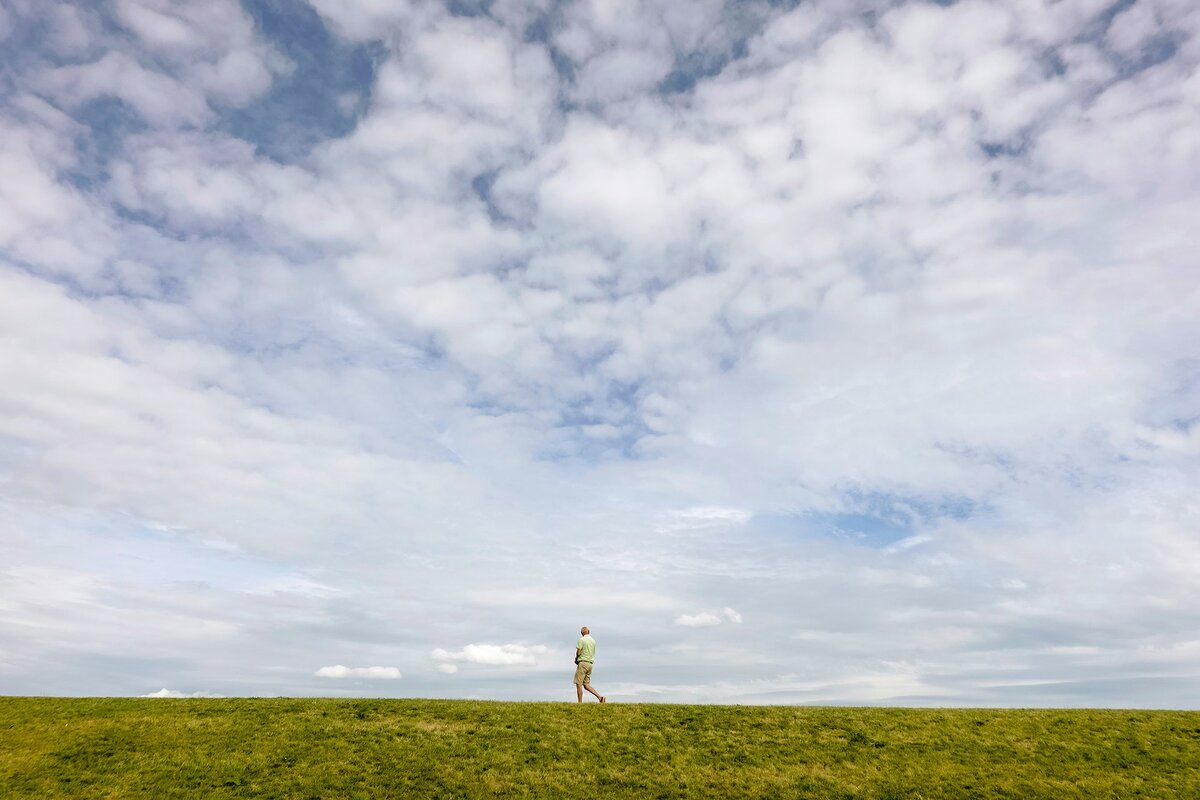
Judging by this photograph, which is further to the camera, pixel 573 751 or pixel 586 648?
pixel 586 648

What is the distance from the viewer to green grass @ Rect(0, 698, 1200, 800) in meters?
20.6

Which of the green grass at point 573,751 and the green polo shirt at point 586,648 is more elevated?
the green polo shirt at point 586,648

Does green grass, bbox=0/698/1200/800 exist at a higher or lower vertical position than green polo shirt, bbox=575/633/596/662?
lower

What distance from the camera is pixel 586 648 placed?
2895cm

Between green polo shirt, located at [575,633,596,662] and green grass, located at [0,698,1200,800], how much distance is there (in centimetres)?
193

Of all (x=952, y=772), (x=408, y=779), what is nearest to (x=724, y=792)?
(x=952, y=772)

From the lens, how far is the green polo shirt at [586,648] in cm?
2888

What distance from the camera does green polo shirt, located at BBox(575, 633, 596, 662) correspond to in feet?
94.7

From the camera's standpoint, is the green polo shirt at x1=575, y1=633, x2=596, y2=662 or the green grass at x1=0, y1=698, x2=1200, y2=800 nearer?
the green grass at x1=0, y1=698, x2=1200, y2=800

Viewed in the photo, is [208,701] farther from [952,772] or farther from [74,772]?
[952,772]

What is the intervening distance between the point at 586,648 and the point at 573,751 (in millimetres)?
6022

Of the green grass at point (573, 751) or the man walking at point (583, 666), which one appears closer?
the green grass at point (573, 751)

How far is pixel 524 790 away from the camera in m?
20.5

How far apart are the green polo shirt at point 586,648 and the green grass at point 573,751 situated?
6.34 ft
